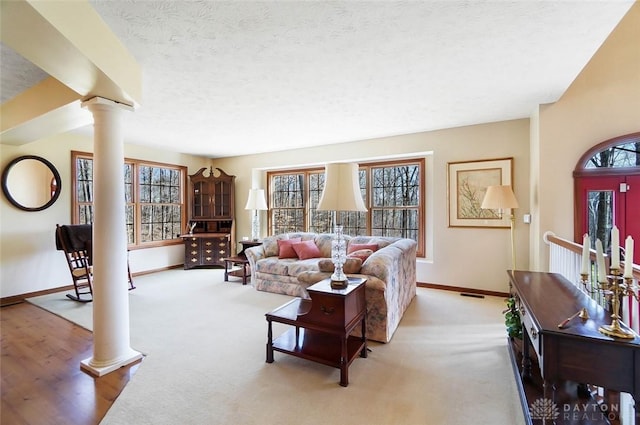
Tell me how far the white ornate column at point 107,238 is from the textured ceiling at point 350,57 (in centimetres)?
62

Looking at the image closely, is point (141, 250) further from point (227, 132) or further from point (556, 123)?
point (556, 123)

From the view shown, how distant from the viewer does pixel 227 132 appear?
4602 mm

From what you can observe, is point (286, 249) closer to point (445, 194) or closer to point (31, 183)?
point (445, 194)

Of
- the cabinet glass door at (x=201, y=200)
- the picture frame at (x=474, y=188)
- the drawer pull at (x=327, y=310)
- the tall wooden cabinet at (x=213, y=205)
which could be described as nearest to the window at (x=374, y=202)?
the picture frame at (x=474, y=188)

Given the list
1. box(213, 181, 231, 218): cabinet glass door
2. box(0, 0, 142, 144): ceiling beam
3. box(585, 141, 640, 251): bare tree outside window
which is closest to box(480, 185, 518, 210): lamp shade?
box(585, 141, 640, 251): bare tree outside window

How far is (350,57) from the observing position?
2336 millimetres

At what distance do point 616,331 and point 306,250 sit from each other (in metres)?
3.77

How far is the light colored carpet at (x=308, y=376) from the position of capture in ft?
5.97

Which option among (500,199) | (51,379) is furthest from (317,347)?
(500,199)

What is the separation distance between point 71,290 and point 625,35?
26.7 feet

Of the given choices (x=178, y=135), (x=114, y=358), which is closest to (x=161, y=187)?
(x=178, y=135)

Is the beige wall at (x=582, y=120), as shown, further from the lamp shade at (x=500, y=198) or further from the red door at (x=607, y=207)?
the lamp shade at (x=500, y=198)

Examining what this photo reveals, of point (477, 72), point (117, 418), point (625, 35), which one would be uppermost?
point (625, 35)

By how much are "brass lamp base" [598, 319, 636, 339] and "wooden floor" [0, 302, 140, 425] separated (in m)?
2.84
